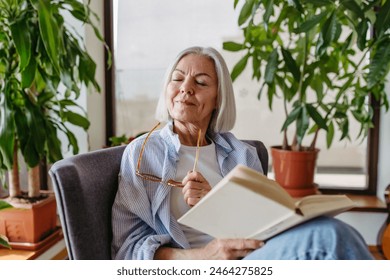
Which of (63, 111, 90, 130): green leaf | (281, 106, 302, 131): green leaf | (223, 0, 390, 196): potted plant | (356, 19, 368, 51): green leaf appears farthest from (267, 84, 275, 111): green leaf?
(63, 111, 90, 130): green leaf

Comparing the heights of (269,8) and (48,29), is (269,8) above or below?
above

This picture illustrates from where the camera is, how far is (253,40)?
5.47 ft

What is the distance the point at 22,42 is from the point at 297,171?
1195mm

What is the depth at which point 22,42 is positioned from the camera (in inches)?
50.1

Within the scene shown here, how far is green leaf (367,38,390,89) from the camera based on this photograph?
4.09 feet

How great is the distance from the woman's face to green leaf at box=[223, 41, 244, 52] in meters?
0.49

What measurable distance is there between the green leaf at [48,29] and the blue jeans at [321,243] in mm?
932

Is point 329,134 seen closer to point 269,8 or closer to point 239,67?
point 239,67

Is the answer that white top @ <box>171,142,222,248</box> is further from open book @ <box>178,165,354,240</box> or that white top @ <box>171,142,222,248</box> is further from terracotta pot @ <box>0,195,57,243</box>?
terracotta pot @ <box>0,195,57,243</box>

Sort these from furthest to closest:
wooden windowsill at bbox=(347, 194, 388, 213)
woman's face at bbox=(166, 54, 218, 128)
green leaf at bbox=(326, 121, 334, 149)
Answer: green leaf at bbox=(326, 121, 334, 149) < wooden windowsill at bbox=(347, 194, 388, 213) < woman's face at bbox=(166, 54, 218, 128)

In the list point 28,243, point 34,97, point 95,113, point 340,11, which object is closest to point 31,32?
point 34,97

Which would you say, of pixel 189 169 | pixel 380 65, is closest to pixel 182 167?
pixel 189 169

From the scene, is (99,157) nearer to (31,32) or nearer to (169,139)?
(169,139)

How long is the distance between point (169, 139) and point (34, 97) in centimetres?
71
